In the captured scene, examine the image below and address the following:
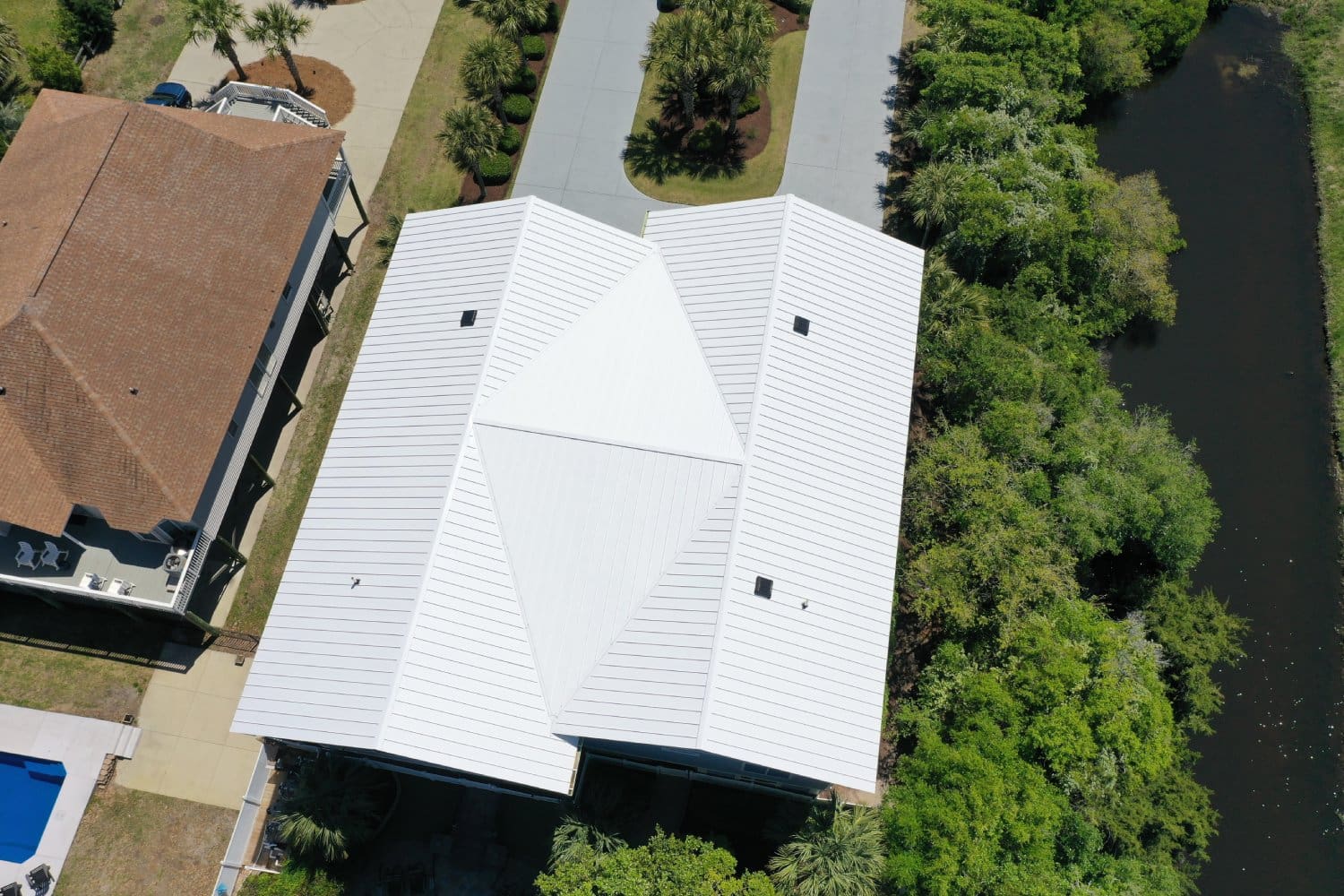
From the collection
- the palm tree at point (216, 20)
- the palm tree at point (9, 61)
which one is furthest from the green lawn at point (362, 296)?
the palm tree at point (9, 61)

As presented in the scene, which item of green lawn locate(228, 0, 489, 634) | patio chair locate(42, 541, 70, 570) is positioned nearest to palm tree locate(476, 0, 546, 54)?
green lawn locate(228, 0, 489, 634)

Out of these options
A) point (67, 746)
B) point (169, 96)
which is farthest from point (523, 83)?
point (67, 746)

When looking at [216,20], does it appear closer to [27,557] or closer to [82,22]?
[82,22]

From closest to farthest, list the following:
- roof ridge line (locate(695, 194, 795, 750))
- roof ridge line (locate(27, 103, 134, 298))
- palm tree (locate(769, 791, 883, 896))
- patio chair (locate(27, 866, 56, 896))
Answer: roof ridge line (locate(695, 194, 795, 750)) → palm tree (locate(769, 791, 883, 896)) → patio chair (locate(27, 866, 56, 896)) → roof ridge line (locate(27, 103, 134, 298))

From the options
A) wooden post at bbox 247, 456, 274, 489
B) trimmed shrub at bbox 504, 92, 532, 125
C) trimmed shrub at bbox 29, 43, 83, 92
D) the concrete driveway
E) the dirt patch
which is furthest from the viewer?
the dirt patch

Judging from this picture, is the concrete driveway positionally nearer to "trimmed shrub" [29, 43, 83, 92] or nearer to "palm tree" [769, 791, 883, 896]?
"trimmed shrub" [29, 43, 83, 92]

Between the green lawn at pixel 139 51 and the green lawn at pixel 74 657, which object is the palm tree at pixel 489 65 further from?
the green lawn at pixel 74 657

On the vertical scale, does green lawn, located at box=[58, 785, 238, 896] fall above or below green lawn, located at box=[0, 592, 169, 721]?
below
